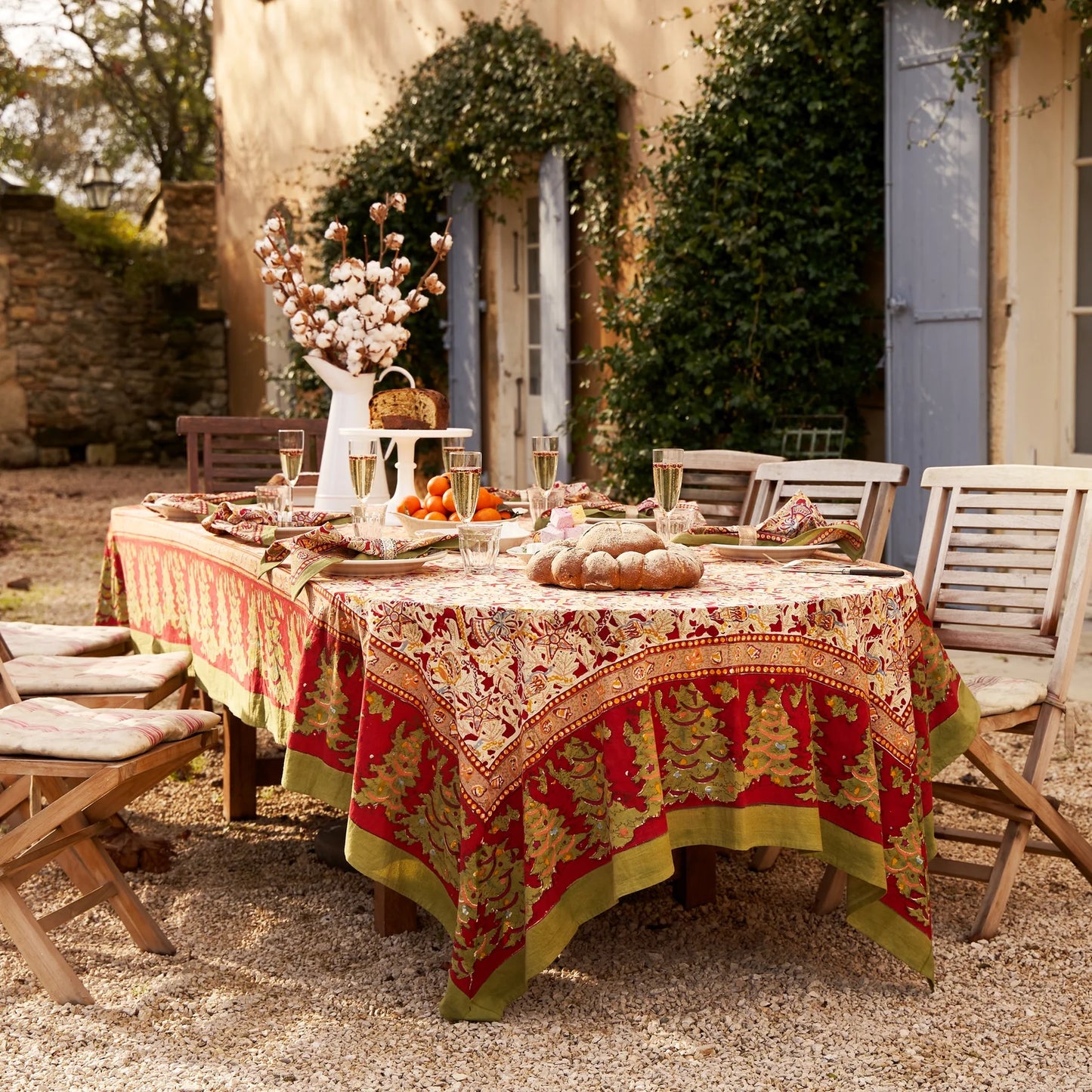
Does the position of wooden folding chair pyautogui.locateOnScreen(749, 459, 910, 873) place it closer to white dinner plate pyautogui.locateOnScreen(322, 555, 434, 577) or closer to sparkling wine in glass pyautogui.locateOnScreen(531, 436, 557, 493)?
sparkling wine in glass pyautogui.locateOnScreen(531, 436, 557, 493)

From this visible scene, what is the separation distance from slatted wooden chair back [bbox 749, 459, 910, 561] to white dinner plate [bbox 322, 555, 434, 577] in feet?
3.90

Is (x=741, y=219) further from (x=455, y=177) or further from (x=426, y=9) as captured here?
(x=426, y=9)

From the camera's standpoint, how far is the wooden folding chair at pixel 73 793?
272cm

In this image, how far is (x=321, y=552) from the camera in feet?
9.54

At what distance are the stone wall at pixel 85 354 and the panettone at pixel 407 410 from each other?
11602 mm

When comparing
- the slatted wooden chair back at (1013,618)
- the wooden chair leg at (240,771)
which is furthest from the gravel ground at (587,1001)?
the wooden chair leg at (240,771)

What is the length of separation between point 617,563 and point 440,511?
1.03m

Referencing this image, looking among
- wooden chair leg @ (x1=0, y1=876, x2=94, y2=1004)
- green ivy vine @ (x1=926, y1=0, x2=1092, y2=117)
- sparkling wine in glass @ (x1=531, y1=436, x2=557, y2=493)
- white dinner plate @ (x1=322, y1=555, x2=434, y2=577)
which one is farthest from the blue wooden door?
wooden chair leg @ (x1=0, y1=876, x2=94, y2=1004)

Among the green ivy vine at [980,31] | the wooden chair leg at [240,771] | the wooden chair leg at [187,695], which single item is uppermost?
the green ivy vine at [980,31]

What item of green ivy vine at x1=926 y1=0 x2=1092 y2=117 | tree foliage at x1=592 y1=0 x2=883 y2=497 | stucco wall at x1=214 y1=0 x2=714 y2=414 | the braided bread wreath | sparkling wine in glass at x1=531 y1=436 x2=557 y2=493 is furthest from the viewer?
stucco wall at x1=214 y1=0 x2=714 y2=414

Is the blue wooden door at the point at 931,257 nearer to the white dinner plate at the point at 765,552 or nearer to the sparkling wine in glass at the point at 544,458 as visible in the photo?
the sparkling wine in glass at the point at 544,458

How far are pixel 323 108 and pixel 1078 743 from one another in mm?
8037

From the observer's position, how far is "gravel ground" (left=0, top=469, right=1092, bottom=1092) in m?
2.39

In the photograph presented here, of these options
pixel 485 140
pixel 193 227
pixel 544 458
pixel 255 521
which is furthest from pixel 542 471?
→ pixel 193 227
